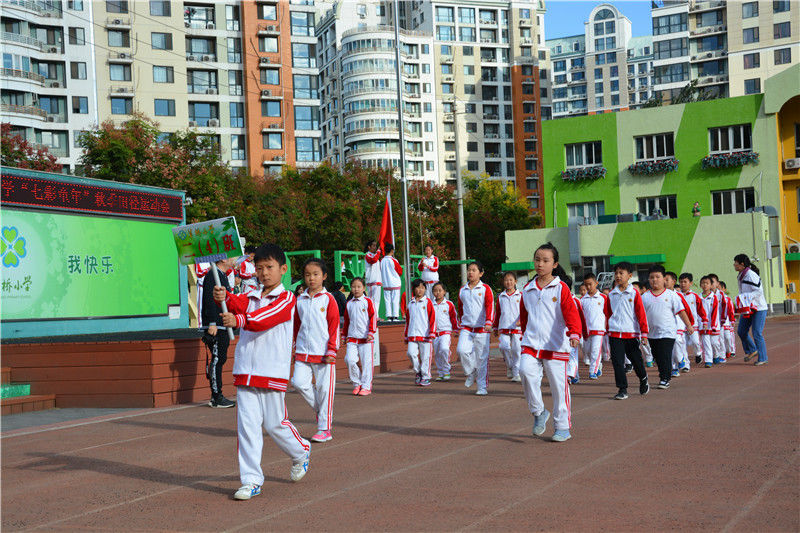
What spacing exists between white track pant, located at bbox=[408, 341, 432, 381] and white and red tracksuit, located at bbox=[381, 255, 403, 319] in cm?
708

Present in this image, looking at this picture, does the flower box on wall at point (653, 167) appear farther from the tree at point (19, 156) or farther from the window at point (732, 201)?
the tree at point (19, 156)

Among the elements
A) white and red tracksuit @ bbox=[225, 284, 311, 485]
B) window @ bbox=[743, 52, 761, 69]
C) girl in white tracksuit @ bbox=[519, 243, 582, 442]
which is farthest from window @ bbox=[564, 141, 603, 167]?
white and red tracksuit @ bbox=[225, 284, 311, 485]

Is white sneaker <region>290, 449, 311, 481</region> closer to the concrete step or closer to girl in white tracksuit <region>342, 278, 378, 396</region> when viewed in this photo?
girl in white tracksuit <region>342, 278, 378, 396</region>

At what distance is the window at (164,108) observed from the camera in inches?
2719

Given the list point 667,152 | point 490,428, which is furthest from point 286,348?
point 667,152

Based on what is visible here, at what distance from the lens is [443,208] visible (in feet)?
203

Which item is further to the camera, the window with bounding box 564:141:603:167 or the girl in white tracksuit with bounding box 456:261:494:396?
the window with bounding box 564:141:603:167

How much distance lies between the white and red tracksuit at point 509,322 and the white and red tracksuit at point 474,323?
22 cm

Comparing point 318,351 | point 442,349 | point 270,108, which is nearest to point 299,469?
point 318,351

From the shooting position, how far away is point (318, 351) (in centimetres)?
995

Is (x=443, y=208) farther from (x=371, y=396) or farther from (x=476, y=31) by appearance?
(x=476, y=31)

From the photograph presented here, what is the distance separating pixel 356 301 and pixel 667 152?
129 ft

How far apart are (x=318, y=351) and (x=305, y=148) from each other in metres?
67.2

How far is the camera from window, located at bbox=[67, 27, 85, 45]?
6738 centimetres
